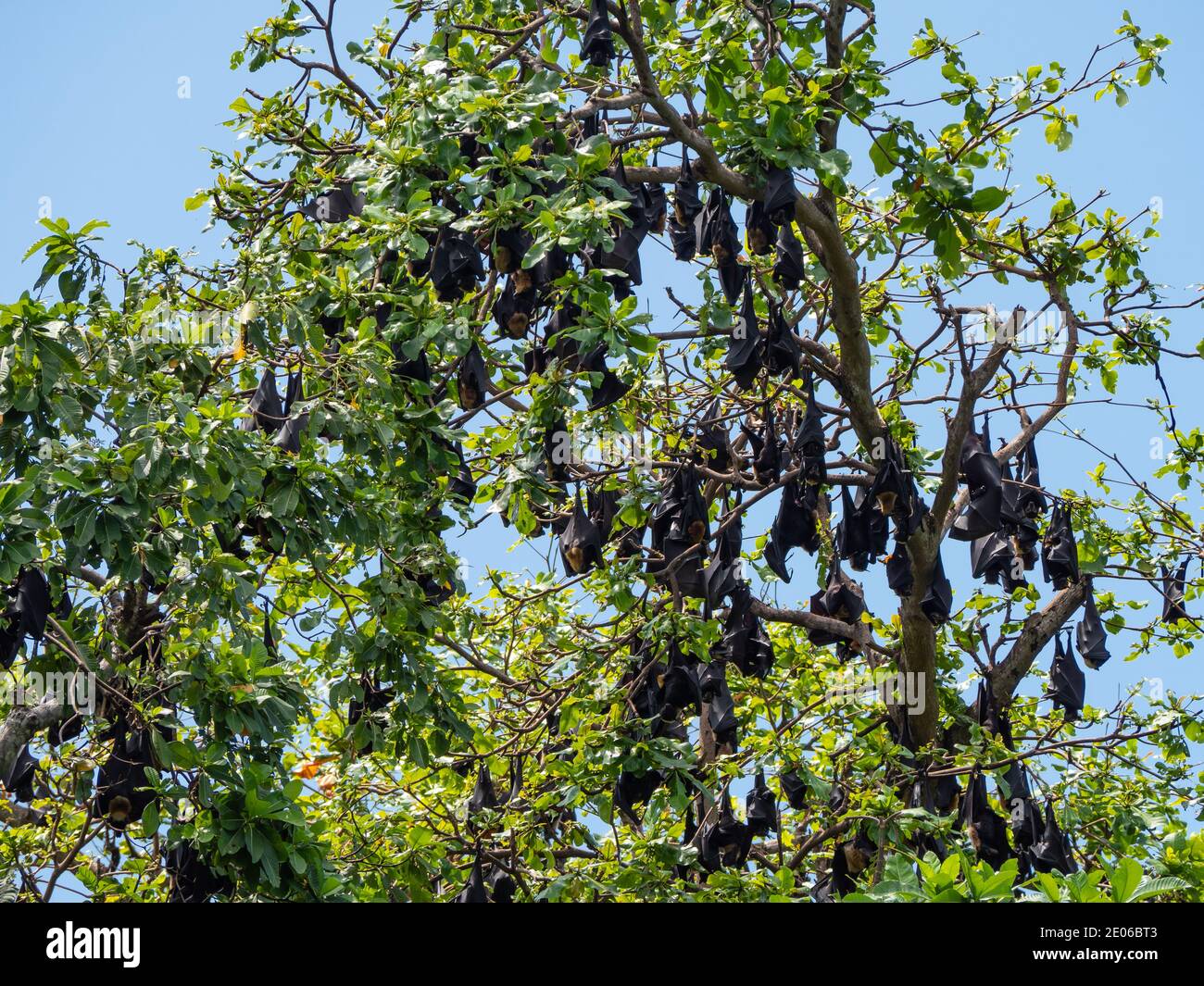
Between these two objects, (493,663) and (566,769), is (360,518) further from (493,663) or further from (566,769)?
(493,663)

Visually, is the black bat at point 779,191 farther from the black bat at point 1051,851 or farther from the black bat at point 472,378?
the black bat at point 1051,851

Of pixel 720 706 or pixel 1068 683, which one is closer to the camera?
pixel 720 706

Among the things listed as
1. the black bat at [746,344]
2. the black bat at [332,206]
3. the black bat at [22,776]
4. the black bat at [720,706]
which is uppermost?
the black bat at [332,206]

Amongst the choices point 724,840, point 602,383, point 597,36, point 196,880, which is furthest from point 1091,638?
point 196,880

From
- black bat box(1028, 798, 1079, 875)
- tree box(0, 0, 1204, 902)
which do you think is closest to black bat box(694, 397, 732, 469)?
tree box(0, 0, 1204, 902)

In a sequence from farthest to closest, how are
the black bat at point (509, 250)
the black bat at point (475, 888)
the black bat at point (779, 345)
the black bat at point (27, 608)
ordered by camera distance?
the black bat at point (779, 345), the black bat at point (475, 888), the black bat at point (509, 250), the black bat at point (27, 608)

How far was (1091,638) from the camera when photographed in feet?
33.5

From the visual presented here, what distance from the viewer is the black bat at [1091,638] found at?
10.2 meters

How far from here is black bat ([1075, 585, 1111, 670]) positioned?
33.4 ft

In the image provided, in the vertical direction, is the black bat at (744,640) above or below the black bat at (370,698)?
above

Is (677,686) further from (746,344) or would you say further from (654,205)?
(654,205)

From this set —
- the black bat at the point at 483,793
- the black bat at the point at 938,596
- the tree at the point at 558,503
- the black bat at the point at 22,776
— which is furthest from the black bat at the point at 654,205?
the black bat at the point at 22,776

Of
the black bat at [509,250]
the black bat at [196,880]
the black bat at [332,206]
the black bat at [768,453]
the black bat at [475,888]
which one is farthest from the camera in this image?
the black bat at [768,453]
